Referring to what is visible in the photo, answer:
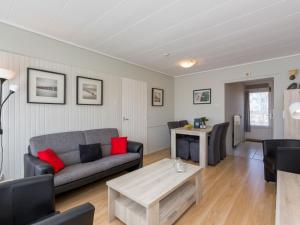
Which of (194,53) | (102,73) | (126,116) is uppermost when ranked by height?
(194,53)

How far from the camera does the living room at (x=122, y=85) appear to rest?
6.02ft

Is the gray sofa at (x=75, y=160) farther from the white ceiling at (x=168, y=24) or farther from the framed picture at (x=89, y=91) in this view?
the white ceiling at (x=168, y=24)

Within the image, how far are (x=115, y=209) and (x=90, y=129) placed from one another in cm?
172

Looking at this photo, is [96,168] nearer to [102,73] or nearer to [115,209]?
[115,209]

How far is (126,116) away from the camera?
3.86 metres

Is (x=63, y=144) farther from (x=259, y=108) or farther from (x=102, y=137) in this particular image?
(x=259, y=108)

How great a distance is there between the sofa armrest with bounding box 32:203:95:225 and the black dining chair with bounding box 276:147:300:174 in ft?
7.67

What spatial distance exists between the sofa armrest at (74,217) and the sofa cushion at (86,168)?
54.6 inches

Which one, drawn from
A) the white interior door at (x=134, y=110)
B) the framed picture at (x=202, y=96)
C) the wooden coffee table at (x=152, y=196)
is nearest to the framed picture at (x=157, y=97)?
the white interior door at (x=134, y=110)

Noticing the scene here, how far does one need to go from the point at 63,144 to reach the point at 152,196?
1.79 metres

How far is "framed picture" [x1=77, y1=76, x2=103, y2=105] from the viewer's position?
2984 millimetres

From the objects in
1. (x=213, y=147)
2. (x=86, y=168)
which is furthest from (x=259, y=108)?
(x=86, y=168)

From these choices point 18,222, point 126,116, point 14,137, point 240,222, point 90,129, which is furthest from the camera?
point 126,116

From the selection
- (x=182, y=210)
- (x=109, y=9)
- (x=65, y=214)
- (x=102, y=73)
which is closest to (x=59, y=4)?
(x=109, y=9)
